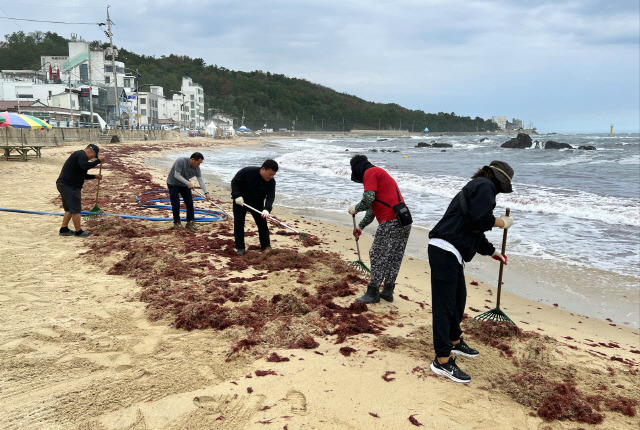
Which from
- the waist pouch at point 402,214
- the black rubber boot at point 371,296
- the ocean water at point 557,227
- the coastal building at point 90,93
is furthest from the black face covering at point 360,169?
the coastal building at point 90,93

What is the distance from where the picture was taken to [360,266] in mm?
6133

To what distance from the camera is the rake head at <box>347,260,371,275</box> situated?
5764 mm

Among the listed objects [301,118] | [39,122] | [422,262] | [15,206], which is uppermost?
[301,118]

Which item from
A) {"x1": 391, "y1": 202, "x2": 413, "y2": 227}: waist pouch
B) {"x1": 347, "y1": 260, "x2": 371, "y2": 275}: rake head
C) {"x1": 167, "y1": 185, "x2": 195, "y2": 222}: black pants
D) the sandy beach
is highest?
{"x1": 391, "y1": 202, "x2": 413, "y2": 227}: waist pouch

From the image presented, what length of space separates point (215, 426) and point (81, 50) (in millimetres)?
79629

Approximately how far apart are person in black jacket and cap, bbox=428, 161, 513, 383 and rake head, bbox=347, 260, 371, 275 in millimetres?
2304

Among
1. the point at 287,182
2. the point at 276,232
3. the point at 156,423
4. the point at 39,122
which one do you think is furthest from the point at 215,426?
the point at 39,122

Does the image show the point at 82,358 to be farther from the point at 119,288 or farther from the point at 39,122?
the point at 39,122

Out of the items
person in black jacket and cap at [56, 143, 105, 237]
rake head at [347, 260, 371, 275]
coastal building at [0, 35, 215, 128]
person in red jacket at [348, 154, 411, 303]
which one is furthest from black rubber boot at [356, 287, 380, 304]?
coastal building at [0, 35, 215, 128]

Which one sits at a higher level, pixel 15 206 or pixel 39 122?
pixel 39 122

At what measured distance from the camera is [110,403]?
2.98 meters

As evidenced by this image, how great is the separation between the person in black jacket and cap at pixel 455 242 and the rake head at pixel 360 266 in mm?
2304

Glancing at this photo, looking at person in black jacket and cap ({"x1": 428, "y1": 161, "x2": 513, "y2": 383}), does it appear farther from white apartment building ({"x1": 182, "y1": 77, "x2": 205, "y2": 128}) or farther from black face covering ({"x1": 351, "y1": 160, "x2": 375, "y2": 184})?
white apartment building ({"x1": 182, "y1": 77, "x2": 205, "y2": 128})

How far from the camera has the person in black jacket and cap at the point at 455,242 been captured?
3.22 m
